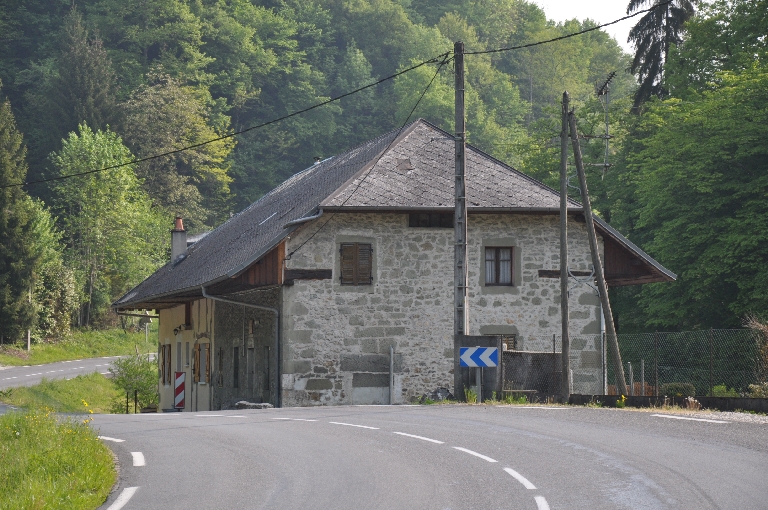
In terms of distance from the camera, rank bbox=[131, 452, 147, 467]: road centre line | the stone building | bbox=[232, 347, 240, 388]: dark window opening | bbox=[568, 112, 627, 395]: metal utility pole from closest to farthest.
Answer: bbox=[131, 452, 147, 467]: road centre line, bbox=[568, 112, 627, 395]: metal utility pole, the stone building, bbox=[232, 347, 240, 388]: dark window opening

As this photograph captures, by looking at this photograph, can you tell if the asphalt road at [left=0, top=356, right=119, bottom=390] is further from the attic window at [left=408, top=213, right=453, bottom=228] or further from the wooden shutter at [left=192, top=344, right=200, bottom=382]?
the attic window at [left=408, top=213, right=453, bottom=228]

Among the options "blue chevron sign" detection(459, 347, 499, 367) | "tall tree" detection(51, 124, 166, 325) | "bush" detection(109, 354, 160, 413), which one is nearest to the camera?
"blue chevron sign" detection(459, 347, 499, 367)

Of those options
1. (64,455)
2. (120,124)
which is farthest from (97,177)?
(64,455)

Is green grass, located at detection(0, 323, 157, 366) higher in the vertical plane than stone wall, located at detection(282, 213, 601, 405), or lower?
lower

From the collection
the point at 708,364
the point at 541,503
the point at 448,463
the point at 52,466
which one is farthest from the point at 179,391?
the point at 541,503

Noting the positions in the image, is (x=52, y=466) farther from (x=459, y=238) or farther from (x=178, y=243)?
(x=178, y=243)

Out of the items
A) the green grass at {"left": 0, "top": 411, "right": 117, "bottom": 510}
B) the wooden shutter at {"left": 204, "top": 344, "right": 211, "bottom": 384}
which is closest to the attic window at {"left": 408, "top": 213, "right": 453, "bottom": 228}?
the wooden shutter at {"left": 204, "top": 344, "right": 211, "bottom": 384}

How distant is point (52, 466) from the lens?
1174 cm

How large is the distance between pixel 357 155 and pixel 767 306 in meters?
14.0

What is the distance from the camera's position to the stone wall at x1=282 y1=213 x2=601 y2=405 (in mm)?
28328

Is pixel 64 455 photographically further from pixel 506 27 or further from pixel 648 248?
pixel 506 27

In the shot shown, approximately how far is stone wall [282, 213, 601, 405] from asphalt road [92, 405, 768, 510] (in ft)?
31.7

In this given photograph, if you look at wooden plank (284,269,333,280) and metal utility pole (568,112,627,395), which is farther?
wooden plank (284,269,333,280)

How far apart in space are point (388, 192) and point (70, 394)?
55.6 ft
